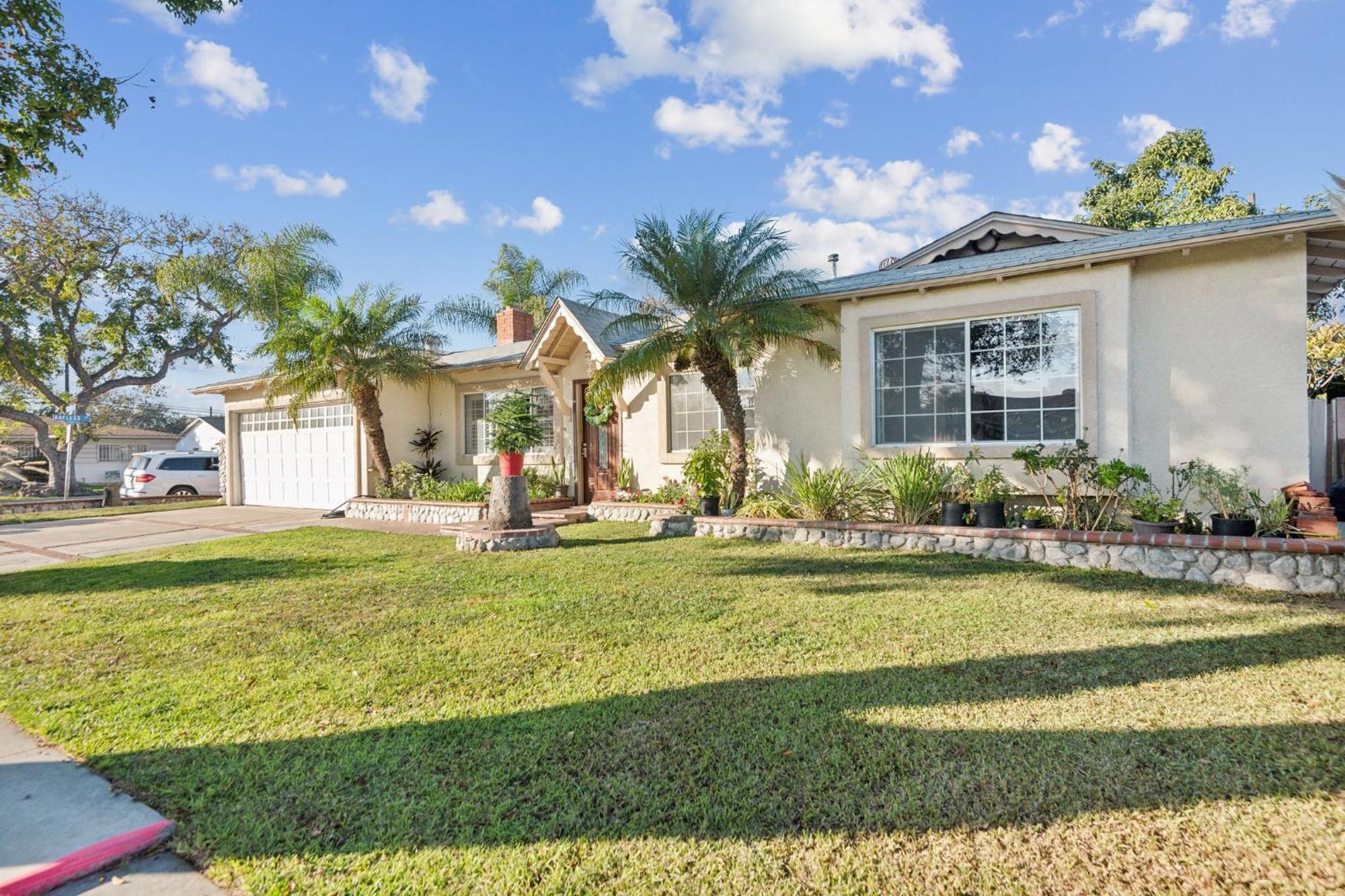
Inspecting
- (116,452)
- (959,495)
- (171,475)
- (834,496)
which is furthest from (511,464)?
(116,452)

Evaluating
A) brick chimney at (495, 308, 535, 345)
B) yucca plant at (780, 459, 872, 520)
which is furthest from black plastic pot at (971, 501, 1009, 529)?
brick chimney at (495, 308, 535, 345)

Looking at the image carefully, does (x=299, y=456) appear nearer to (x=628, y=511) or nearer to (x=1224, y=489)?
(x=628, y=511)

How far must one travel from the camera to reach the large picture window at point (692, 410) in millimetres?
11984

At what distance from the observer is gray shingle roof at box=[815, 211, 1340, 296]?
7.65 meters

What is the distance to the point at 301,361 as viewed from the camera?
45.5 ft

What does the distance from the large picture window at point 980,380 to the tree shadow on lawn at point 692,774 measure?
600 centimetres

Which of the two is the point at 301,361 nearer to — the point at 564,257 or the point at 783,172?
the point at 783,172

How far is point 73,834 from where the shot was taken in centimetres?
256

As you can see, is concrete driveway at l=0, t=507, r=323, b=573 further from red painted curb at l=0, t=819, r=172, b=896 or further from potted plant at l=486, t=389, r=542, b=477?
red painted curb at l=0, t=819, r=172, b=896

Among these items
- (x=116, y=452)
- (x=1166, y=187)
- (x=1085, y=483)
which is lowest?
(x=1085, y=483)

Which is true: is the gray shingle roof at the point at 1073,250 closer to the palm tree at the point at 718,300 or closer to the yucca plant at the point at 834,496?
the palm tree at the point at 718,300

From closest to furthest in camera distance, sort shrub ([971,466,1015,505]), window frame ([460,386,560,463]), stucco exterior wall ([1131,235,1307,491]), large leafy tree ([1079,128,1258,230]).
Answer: stucco exterior wall ([1131,235,1307,491]) < shrub ([971,466,1015,505]) < window frame ([460,386,560,463]) < large leafy tree ([1079,128,1258,230])

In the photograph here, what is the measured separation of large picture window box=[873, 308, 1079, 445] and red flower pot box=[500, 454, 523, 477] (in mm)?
5749

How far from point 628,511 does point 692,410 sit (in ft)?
7.66
